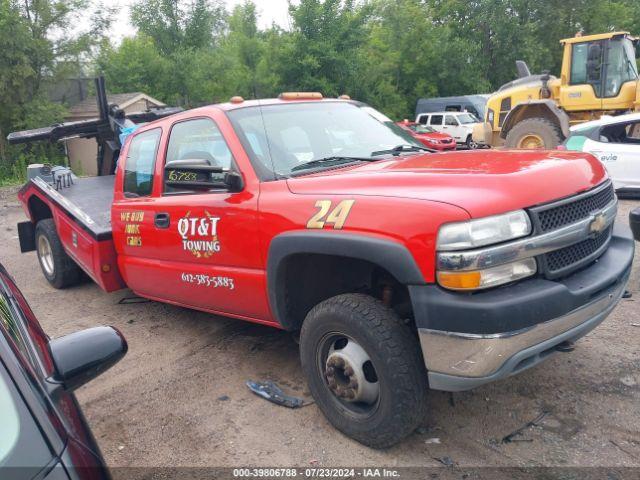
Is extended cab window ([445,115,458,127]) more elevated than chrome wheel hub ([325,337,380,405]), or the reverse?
extended cab window ([445,115,458,127])

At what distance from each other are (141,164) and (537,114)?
11.1 m

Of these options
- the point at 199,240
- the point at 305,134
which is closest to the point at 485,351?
the point at 305,134

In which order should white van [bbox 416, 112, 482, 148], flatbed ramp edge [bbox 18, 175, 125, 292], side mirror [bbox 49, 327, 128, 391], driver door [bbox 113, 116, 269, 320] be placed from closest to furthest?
side mirror [bbox 49, 327, 128, 391]
driver door [bbox 113, 116, 269, 320]
flatbed ramp edge [bbox 18, 175, 125, 292]
white van [bbox 416, 112, 482, 148]

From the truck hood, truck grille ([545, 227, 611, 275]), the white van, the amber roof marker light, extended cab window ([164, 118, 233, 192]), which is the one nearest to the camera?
the truck hood

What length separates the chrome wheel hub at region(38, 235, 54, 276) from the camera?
6.50 metres

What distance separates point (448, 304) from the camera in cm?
248

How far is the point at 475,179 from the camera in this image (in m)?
2.70

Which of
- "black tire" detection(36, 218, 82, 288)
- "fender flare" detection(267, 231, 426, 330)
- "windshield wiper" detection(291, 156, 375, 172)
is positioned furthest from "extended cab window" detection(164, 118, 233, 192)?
"black tire" detection(36, 218, 82, 288)

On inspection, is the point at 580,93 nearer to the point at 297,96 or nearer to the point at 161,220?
the point at 297,96

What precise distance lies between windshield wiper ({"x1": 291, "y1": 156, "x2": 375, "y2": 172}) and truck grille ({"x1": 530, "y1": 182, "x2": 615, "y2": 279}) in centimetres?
131

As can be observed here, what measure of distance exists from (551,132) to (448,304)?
36.7 ft

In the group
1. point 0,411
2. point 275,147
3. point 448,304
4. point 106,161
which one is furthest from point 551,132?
point 0,411

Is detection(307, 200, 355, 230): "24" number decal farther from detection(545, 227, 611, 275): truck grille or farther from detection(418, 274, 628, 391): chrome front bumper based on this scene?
detection(545, 227, 611, 275): truck grille

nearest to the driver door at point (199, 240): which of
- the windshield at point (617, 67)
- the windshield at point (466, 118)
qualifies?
the windshield at point (617, 67)
